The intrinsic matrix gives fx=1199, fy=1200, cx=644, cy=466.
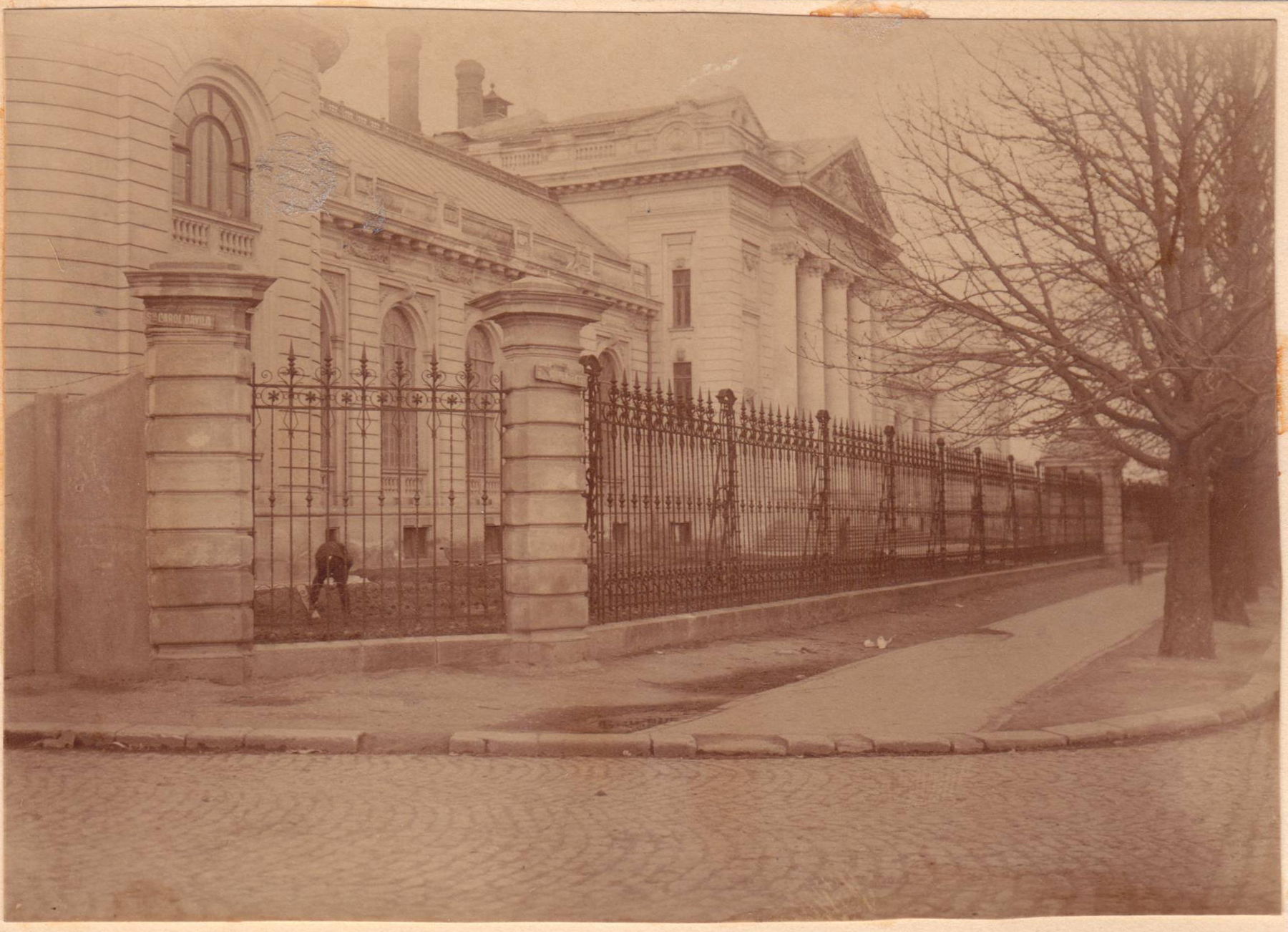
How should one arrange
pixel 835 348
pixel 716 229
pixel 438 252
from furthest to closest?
pixel 835 348
pixel 716 229
pixel 438 252

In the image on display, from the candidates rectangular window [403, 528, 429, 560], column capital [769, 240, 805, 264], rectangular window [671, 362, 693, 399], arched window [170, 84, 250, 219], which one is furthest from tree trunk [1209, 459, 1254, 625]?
rectangular window [671, 362, 693, 399]

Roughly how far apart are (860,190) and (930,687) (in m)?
4.95

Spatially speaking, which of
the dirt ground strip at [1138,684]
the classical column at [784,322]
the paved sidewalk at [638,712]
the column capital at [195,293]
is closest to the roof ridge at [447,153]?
the classical column at [784,322]

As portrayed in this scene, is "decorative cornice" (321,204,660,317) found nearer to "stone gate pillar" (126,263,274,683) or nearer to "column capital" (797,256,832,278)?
"column capital" (797,256,832,278)

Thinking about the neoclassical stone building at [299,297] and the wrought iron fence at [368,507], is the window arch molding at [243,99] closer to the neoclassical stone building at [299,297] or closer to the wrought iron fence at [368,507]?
the neoclassical stone building at [299,297]

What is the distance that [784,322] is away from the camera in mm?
37469

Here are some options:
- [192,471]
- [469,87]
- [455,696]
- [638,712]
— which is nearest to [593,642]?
[455,696]

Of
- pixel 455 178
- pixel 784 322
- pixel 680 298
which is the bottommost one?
pixel 784 322

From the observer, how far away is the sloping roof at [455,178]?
2573 cm

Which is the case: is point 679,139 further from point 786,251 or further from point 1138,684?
point 1138,684

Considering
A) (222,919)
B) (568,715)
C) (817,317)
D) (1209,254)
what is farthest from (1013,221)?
(817,317)

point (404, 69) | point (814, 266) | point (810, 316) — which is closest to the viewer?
point (404, 69)

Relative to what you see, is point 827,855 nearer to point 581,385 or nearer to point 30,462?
point 581,385

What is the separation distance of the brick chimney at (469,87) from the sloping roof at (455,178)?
10.8 m
